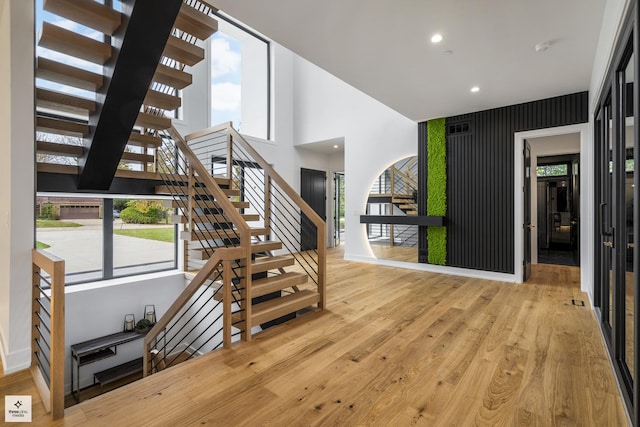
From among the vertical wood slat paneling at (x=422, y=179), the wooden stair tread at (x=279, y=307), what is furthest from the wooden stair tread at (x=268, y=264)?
the vertical wood slat paneling at (x=422, y=179)

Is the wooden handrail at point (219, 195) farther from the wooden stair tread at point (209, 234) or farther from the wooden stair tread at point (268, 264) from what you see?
the wooden stair tread at point (209, 234)

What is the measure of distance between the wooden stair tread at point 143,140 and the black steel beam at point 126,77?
36cm

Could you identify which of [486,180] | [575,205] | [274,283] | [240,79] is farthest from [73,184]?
[575,205]

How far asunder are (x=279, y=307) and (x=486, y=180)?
394 cm

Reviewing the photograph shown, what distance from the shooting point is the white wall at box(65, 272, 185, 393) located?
4.28 metres

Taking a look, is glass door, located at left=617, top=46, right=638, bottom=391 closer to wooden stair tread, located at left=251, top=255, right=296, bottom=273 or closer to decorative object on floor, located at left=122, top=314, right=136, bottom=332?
wooden stair tread, located at left=251, top=255, right=296, bottom=273

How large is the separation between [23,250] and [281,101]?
6.21m

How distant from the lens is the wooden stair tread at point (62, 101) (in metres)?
2.72

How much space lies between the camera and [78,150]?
3283 millimetres

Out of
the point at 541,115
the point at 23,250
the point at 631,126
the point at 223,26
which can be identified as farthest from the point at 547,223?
the point at 23,250

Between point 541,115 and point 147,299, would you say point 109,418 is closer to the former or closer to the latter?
point 147,299

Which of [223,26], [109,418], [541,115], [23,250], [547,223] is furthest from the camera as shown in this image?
[547,223]

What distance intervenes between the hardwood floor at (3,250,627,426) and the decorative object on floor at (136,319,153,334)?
2934mm

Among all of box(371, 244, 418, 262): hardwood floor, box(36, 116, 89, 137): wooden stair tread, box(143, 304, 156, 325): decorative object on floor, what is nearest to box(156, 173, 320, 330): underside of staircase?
box(36, 116, 89, 137): wooden stair tread
